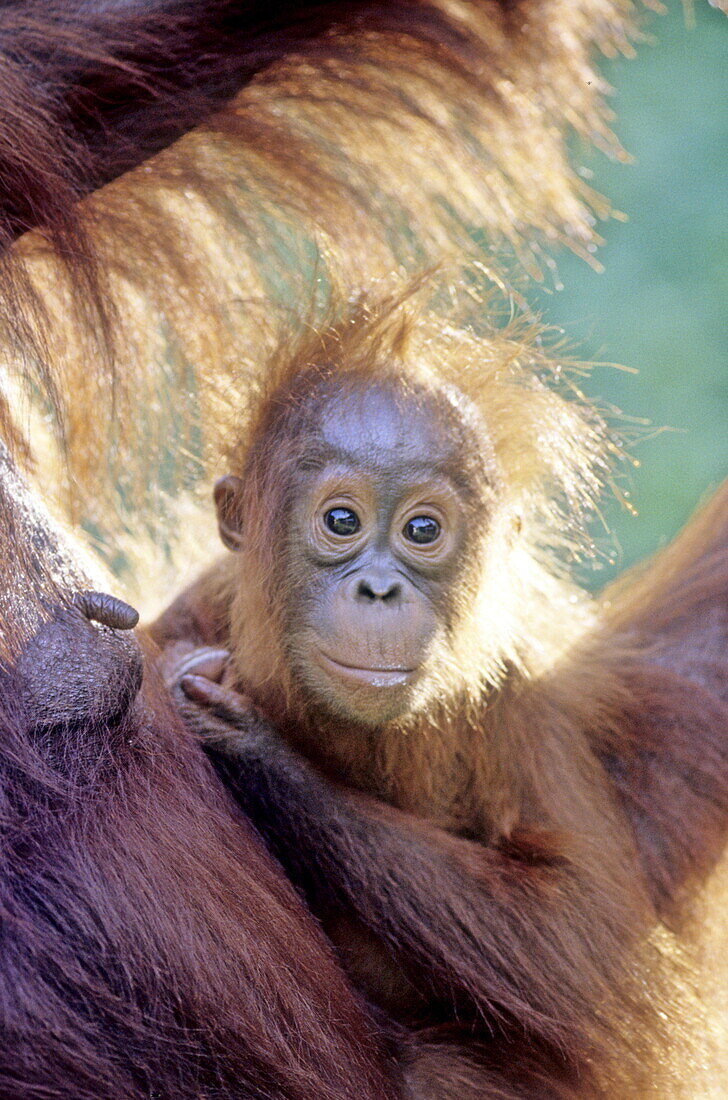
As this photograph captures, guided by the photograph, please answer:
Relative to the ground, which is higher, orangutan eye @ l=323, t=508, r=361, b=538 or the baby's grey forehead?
the baby's grey forehead

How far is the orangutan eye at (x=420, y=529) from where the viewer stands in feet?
5.96

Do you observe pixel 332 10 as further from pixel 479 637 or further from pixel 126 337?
pixel 479 637

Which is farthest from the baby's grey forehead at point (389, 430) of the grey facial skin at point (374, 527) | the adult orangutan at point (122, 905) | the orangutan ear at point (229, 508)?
the adult orangutan at point (122, 905)

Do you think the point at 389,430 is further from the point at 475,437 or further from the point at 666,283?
the point at 666,283

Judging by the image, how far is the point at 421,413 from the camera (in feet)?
6.03

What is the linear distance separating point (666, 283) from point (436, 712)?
3.32 meters

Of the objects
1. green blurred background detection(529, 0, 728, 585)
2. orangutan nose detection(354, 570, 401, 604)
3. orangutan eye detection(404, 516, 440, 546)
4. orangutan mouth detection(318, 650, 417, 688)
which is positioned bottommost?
orangutan mouth detection(318, 650, 417, 688)

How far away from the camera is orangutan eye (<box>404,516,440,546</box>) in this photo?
182 cm

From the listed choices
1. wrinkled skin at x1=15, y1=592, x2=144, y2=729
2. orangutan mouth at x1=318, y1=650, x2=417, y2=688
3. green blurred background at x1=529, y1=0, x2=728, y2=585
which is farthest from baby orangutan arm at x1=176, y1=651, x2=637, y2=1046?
green blurred background at x1=529, y1=0, x2=728, y2=585

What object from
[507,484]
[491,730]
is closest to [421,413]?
[507,484]

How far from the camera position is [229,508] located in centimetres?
195

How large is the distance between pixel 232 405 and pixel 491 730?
60 cm

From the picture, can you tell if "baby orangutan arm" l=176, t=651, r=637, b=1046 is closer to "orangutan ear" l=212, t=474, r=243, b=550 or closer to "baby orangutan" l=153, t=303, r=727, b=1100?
"baby orangutan" l=153, t=303, r=727, b=1100

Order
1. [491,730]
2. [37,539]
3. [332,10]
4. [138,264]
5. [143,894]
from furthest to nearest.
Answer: [491,730] → [138,264] → [332,10] → [37,539] → [143,894]
